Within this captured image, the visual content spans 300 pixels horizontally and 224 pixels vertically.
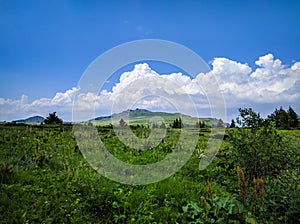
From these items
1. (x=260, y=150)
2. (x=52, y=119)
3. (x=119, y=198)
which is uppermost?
(x=52, y=119)

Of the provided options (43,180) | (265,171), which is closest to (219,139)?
(265,171)

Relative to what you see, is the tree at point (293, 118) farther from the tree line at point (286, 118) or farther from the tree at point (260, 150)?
the tree at point (260, 150)

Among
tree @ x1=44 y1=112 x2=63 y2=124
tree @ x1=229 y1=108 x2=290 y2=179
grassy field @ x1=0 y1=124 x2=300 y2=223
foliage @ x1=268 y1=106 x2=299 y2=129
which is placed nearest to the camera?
grassy field @ x1=0 y1=124 x2=300 y2=223

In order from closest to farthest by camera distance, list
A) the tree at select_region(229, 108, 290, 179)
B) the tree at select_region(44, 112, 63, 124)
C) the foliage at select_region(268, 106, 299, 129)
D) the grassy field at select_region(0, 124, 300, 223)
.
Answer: the grassy field at select_region(0, 124, 300, 223) → the tree at select_region(229, 108, 290, 179) → the tree at select_region(44, 112, 63, 124) → the foliage at select_region(268, 106, 299, 129)

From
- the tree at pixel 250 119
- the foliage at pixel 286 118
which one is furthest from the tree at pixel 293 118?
the tree at pixel 250 119

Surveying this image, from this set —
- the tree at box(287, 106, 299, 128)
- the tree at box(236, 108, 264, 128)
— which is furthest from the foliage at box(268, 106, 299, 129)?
the tree at box(236, 108, 264, 128)

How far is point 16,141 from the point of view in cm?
904

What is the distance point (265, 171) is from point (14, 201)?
566 centimetres

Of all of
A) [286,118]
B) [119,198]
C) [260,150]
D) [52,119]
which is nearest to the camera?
[119,198]

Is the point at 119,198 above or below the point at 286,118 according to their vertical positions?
below

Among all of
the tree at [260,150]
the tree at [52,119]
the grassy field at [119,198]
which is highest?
the tree at [52,119]

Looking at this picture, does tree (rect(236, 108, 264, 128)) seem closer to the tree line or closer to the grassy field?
the grassy field

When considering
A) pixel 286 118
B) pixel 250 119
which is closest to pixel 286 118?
pixel 286 118

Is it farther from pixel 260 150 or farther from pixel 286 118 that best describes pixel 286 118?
pixel 260 150
